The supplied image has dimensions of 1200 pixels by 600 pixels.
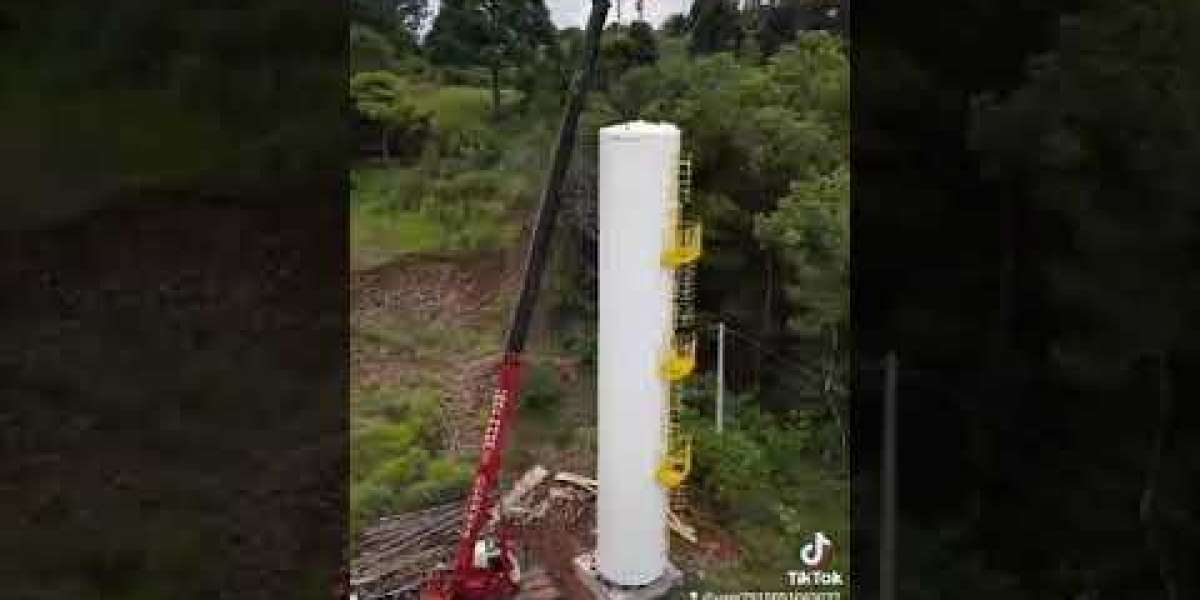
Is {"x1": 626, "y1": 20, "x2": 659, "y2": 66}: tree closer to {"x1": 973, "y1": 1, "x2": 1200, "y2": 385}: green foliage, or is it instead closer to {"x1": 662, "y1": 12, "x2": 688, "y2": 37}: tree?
{"x1": 662, "y1": 12, "x2": 688, "y2": 37}: tree

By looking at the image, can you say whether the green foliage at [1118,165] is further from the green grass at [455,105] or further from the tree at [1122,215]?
the green grass at [455,105]

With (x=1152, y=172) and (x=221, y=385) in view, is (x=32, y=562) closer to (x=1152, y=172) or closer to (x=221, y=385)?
(x=221, y=385)

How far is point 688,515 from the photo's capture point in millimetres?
5348

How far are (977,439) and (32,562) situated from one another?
12.6 feet

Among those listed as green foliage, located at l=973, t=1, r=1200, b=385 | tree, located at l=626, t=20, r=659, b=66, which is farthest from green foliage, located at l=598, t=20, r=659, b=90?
green foliage, located at l=973, t=1, r=1200, b=385

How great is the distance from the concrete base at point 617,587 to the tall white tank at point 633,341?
0.03 m

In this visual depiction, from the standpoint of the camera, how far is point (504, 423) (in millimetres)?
4574

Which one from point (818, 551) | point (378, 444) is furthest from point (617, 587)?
point (378, 444)

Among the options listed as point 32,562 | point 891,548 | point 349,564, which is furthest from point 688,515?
point 32,562

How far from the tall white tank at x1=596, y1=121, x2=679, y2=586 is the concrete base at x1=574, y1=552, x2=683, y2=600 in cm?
3

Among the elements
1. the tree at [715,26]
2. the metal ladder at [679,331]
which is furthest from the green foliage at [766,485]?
the tree at [715,26]

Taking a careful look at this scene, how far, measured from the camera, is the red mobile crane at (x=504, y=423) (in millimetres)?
4527

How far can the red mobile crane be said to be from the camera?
453 centimetres

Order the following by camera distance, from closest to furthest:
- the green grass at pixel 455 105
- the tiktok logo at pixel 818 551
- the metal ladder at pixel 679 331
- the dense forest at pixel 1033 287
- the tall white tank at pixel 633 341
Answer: the tall white tank at pixel 633 341, the metal ladder at pixel 679 331, the dense forest at pixel 1033 287, the tiktok logo at pixel 818 551, the green grass at pixel 455 105
